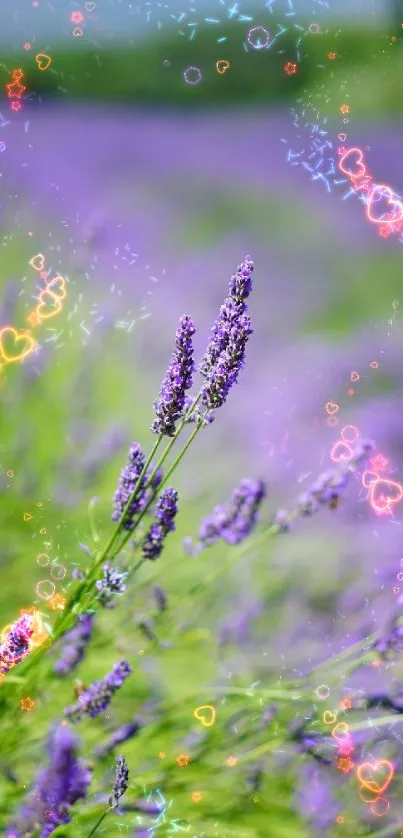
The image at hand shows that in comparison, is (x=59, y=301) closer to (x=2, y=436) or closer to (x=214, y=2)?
(x=2, y=436)

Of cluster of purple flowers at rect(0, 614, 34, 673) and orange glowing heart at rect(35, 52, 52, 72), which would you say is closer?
cluster of purple flowers at rect(0, 614, 34, 673)

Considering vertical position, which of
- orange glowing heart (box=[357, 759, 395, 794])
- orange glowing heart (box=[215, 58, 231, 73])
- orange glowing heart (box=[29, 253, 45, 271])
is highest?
orange glowing heart (box=[215, 58, 231, 73])

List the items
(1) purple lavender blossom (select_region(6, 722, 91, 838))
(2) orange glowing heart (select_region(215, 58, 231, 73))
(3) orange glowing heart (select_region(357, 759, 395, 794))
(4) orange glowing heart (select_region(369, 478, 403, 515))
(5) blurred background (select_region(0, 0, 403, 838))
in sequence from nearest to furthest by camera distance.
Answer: (1) purple lavender blossom (select_region(6, 722, 91, 838)), (3) orange glowing heart (select_region(357, 759, 395, 794)), (5) blurred background (select_region(0, 0, 403, 838)), (4) orange glowing heart (select_region(369, 478, 403, 515)), (2) orange glowing heart (select_region(215, 58, 231, 73))

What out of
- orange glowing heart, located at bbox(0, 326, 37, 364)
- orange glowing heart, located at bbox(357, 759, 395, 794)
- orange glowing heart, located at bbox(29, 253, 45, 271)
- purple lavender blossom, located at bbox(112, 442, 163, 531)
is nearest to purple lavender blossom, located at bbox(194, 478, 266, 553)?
purple lavender blossom, located at bbox(112, 442, 163, 531)

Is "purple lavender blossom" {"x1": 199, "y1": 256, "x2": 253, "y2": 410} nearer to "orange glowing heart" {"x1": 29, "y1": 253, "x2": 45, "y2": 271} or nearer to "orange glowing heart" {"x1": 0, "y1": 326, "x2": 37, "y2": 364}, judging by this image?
"orange glowing heart" {"x1": 0, "y1": 326, "x2": 37, "y2": 364}

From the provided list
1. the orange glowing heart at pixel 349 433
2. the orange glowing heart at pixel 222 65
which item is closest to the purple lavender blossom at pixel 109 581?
the orange glowing heart at pixel 349 433

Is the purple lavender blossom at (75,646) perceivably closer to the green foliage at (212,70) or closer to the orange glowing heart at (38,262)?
the orange glowing heart at (38,262)

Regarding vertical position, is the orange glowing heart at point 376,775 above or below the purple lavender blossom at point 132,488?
below
